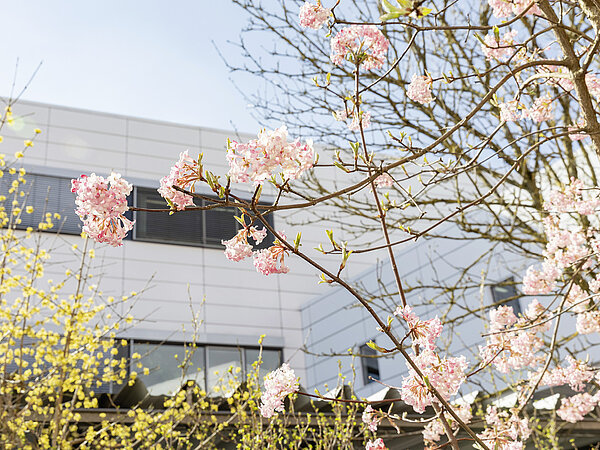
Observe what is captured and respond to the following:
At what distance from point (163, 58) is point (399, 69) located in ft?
19.7

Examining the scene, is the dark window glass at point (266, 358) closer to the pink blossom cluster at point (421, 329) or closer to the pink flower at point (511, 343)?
the pink flower at point (511, 343)

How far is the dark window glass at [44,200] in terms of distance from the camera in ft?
43.3

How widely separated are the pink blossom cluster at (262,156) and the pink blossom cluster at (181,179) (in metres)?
0.10

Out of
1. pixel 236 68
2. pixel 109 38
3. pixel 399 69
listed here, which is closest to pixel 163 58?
pixel 109 38

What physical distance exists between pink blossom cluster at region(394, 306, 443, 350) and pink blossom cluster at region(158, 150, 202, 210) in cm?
75

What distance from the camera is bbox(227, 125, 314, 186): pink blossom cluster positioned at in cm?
185

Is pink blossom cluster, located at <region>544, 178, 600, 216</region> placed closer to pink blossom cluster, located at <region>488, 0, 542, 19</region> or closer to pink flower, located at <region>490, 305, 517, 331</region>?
pink flower, located at <region>490, 305, 517, 331</region>

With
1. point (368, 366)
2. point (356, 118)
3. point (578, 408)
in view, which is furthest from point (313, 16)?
point (368, 366)

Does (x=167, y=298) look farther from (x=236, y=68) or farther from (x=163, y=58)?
(x=236, y=68)

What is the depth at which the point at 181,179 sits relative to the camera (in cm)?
191

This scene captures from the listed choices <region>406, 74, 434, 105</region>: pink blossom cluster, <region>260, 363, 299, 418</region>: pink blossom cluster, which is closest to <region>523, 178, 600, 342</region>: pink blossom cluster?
<region>406, 74, 434, 105</region>: pink blossom cluster

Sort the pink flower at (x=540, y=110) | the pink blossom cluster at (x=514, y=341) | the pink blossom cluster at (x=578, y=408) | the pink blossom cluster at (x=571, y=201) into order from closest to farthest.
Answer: the pink blossom cluster at (x=514, y=341)
the pink flower at (x=540, y=110)
the pink blossom cluster at (x=571, y=201)
the pink blossom cluster at (x=578, y=408)

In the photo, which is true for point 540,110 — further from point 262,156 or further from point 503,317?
point 262,156

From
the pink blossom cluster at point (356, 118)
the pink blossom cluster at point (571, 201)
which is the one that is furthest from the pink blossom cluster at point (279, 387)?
the pink blossom cluster at point (571, 201)
